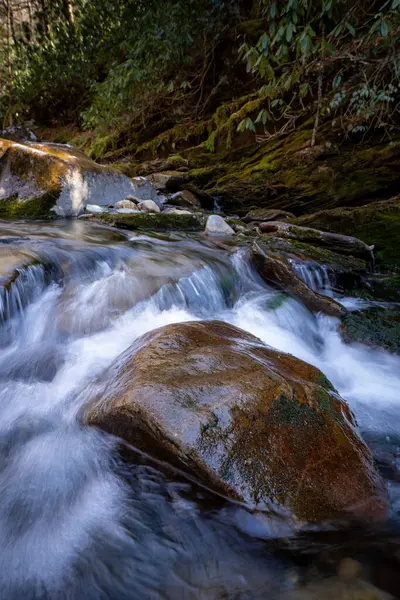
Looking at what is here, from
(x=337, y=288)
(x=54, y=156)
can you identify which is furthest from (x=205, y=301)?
(x=54, y=156)

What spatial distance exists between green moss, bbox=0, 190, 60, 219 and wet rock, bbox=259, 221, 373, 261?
14.9 ft

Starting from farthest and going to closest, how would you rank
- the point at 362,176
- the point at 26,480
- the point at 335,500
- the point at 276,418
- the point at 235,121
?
the point at 235,121
the point at 362,176
the point at 26,480
the point at 276,418
the point at 335,500

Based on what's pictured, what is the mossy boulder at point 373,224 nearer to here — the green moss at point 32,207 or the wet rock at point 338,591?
the green moss at point 32,207

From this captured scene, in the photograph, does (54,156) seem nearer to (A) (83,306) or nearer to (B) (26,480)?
(A) (83,306)

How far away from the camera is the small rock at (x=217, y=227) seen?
24.0 ft

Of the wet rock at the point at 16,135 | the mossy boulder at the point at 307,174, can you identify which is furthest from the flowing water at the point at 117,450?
the wet rock at the point at 16,135

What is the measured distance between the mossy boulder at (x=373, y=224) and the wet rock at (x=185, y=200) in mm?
3764

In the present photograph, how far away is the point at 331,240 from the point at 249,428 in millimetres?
5237

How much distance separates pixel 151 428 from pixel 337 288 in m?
4.18

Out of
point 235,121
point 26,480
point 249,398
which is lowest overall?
point 26,480

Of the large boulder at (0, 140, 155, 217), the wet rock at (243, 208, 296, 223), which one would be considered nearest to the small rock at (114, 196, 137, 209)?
the large boulder at (0, 140, 155, 217)

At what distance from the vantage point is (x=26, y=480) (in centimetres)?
201

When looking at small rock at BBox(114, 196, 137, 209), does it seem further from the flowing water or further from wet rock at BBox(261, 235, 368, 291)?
wet rock at BBox(261, 235, 368, 291)

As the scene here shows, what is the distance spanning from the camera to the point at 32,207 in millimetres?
7391
